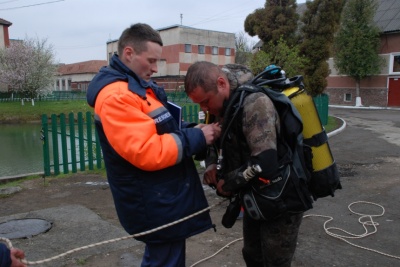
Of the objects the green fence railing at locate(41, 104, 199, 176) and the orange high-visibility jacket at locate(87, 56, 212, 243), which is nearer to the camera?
the orange high-visibility jacket at locate(87, 56, 212, 243)

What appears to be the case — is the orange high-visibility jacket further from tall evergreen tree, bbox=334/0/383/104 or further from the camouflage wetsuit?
tall evergreen tree, bbox=334/0/383/104

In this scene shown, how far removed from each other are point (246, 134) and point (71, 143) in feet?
23.2

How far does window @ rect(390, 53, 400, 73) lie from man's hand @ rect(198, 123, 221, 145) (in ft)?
95.9

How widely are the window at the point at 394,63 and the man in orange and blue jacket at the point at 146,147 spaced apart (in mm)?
29256

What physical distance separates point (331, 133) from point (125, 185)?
12.5 m

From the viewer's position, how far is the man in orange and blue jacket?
6.88ft

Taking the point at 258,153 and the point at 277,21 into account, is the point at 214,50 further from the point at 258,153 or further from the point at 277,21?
the point at 258,153

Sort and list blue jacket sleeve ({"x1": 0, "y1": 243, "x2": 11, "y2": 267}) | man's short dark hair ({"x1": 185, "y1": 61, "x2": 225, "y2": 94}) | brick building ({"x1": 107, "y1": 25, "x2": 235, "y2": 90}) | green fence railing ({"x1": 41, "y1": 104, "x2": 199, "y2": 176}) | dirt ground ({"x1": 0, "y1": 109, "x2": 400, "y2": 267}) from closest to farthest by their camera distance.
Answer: blue jacket sleeve ({"x1": 0, "y1": 243, "x2": 11, "y2": 267})
man's short dark hair ({"x1": 185, "y1": 61, "x2": 225, "y2": 94})
dirt ground ({"x1": 0, "y1": 109, "x2": 400, "y2": 267})
green fence railing ({"x1": 41, "y1": 104, "x2": 199, "y2": 176})
brick building ({"x1": 107, "y1": 25, "x2": 235, "y2": 90})

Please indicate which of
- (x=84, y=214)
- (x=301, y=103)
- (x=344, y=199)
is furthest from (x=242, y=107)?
(x=344, y=199)

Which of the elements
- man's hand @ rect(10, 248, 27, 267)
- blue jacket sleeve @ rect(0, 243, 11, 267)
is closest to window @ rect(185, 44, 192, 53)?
man's hand @ rect(10, 248, 27, 267)

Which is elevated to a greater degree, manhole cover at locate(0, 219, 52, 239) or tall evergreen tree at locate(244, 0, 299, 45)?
tall evergreen tree at locate(244, 0, 299, 45)

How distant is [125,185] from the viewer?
2.32m

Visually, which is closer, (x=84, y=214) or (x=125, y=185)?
(x=125, y=185)

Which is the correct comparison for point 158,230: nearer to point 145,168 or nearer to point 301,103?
point 145,168
